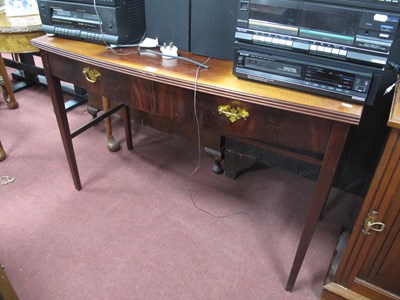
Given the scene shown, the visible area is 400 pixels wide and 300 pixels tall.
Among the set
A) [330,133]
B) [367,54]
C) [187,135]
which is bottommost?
[187,135]

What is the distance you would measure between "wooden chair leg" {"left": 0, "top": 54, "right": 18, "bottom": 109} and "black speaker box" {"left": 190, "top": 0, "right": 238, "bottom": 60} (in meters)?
1.68

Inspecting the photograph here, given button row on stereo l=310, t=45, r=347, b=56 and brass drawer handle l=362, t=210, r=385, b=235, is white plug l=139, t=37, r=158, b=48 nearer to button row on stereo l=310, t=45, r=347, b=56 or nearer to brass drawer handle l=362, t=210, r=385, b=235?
button row on stereo l=310, t=45, r=347, b=56

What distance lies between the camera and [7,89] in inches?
91.7

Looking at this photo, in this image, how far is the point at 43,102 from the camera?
99.4 inches

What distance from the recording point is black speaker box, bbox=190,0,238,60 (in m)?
1.05

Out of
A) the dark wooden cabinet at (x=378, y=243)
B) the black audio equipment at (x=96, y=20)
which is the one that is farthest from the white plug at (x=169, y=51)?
the dark wooden cabinet at (x=378, y=243)

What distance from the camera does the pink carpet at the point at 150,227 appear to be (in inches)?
49.6

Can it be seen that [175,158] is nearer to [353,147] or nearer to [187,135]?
[187,135]

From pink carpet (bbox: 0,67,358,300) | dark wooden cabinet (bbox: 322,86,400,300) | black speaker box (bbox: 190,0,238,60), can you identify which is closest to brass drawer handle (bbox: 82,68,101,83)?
black speaker box (bbox: 190,0,238,60)

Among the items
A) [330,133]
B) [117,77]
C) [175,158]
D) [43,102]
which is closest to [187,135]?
[175,158]

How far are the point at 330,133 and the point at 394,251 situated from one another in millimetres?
433

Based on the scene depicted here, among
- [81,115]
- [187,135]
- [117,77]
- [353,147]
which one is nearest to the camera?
[117,77]

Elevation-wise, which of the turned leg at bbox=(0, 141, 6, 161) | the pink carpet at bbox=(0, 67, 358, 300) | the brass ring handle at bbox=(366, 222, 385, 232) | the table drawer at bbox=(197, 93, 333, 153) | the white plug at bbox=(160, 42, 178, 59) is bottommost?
the pink carpet at bbox=(0, 67, 358, 300)

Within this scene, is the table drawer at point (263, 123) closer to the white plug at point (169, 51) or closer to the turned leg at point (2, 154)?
the white plug at point (169, 51)
